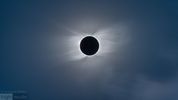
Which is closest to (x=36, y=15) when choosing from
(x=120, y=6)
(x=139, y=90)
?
(x=120, y=6)

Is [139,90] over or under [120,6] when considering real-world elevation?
under

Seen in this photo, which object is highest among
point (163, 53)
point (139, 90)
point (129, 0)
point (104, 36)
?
point (129, 0)

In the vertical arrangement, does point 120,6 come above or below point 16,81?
above

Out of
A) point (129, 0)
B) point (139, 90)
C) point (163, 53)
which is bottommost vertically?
point (139, 90)

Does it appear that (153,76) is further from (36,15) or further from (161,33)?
(36,15)

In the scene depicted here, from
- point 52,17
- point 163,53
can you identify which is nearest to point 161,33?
point 163,53

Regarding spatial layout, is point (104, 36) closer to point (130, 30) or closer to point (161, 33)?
point (130, 30)
